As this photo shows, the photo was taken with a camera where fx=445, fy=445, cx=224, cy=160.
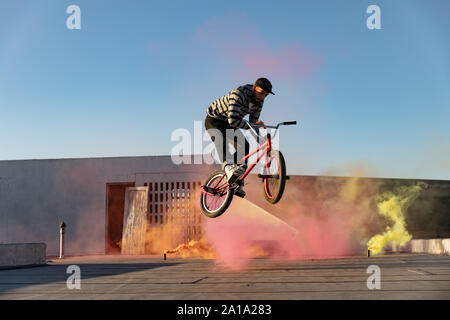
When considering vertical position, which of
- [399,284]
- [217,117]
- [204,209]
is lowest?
[399,284]

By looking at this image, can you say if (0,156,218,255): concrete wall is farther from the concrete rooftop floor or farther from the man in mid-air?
the concrete rooftop floor

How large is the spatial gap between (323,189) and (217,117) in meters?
18.2

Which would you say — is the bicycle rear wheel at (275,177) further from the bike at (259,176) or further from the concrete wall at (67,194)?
the concrete wall at (67,194)

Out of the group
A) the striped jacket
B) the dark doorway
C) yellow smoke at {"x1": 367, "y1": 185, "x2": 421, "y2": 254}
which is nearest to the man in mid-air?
the striped jacket

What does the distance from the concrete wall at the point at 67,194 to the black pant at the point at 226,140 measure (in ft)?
55.4

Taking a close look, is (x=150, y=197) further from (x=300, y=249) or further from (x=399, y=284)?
(x=399, y=284)

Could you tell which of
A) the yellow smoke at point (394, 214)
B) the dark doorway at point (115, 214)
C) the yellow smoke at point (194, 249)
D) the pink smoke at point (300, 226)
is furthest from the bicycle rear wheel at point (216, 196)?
the dark doorway at point (115, 214)

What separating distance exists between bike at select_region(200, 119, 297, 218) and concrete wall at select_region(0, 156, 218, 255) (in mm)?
15654

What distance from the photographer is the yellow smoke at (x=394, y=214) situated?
23141mm

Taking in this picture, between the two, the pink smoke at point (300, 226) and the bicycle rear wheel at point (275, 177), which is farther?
the pink smoke at point (300, 226)

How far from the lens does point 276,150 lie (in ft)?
28.7

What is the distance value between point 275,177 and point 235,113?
1.49m
